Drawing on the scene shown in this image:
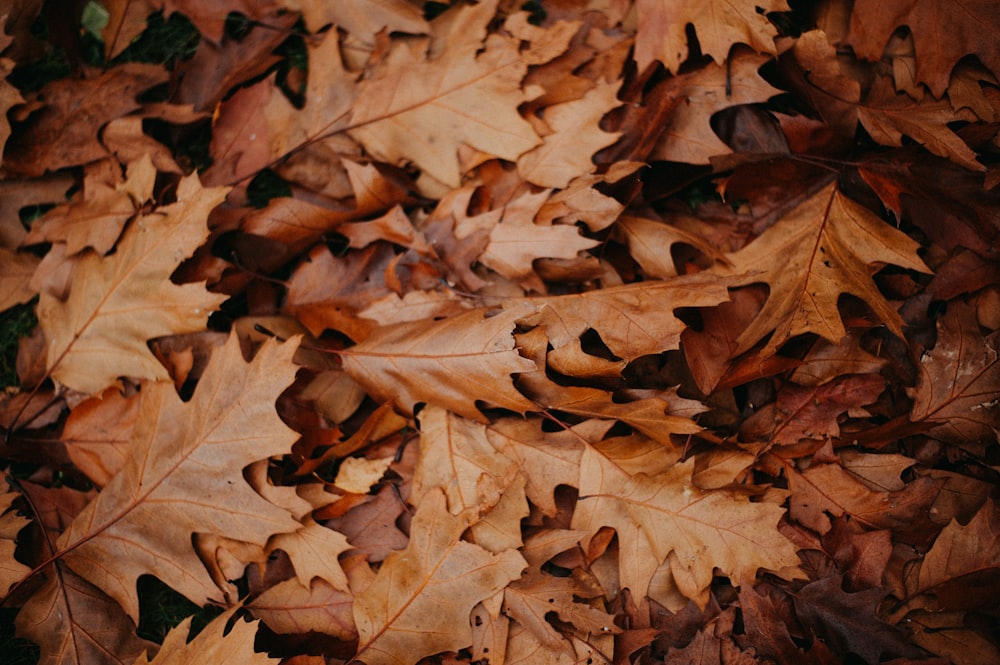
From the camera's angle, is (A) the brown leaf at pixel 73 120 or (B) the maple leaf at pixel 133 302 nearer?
(B) the maple leaf at pixel 133 302

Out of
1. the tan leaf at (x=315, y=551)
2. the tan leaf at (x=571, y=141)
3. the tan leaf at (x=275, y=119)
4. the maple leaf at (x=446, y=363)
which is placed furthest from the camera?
the tan leaf at (x=275, y=119)

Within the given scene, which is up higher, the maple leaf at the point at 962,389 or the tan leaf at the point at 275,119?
the tan leaf at the point at 275,119

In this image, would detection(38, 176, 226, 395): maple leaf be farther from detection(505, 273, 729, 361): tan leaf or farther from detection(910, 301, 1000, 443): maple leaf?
detection(910, 301, 1000, 443): maple leaf

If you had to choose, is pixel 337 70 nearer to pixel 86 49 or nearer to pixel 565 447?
pixel 86 49

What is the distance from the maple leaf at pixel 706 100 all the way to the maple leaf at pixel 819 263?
0.93 ft

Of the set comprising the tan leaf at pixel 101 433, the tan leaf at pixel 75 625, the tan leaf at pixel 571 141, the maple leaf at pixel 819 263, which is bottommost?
the tan leaf at pixel 75 625

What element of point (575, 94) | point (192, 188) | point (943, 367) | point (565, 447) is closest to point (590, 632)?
point (565, 447)

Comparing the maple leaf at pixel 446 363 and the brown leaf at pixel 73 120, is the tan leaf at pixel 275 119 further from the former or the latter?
the maple leaf at pixel 446 363

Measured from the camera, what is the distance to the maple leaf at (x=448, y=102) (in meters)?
1.86

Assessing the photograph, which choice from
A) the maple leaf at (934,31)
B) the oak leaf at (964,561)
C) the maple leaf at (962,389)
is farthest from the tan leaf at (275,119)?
the oak leaf at (964,561)

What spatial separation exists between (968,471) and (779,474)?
0.49 metres

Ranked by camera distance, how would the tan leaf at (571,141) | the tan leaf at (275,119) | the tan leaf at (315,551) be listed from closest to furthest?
the tan leaf at (315,551)
the tan leaf at (571,141)
the tan leaf at (275,119)

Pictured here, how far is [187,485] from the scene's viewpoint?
1703 millimetres

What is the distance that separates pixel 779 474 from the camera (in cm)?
177
